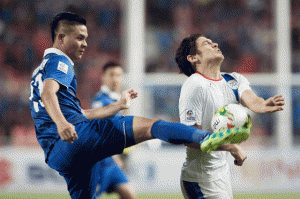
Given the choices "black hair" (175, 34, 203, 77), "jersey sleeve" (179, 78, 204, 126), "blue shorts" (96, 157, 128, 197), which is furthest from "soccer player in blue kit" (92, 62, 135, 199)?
"jersey sleeve" (179, 78, 204, 126)

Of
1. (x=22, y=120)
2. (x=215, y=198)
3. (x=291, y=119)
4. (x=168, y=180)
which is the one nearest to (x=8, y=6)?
(x=22, y=120)

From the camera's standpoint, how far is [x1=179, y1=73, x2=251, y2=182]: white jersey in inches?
105

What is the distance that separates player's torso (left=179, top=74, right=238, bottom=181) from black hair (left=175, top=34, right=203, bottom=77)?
0.23m

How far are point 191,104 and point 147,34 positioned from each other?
22.9 ft

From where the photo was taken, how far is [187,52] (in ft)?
9.93

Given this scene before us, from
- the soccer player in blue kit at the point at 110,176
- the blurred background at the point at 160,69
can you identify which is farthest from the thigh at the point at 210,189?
the blurred background at the point at 160,69

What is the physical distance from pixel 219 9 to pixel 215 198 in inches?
311

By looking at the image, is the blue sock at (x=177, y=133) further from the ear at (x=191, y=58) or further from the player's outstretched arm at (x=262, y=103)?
the ear at (x=191, y=58)

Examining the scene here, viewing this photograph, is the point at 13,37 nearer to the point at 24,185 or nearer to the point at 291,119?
the point at 24,185

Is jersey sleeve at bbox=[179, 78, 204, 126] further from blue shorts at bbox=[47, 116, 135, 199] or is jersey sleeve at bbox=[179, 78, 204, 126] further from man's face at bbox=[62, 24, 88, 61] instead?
man's face at bbox=[62, 24, 88, 61]

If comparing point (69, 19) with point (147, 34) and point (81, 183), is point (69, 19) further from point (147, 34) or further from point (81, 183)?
point (147, 34)

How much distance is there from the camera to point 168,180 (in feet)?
24.1

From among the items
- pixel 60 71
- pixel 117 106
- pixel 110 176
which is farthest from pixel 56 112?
pixel 110 176

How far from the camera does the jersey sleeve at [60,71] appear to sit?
2.60m
